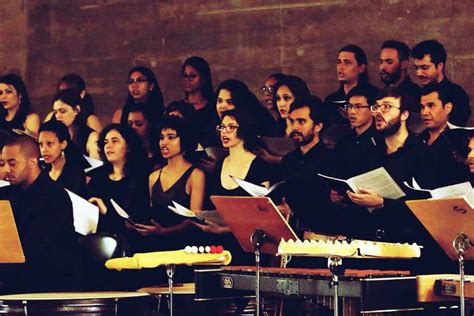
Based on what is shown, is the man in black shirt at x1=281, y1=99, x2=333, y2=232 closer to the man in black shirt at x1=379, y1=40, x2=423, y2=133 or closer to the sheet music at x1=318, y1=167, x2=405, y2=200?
the man in black shirt at x1=379, y1=40, x2=423, y2=133

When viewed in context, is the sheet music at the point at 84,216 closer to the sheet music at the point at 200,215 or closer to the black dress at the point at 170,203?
the black dress at the point at 170,203

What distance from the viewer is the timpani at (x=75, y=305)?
312 inches

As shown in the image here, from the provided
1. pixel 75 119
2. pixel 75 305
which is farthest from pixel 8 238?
pixel 75 119

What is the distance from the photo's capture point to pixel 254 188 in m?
10.1

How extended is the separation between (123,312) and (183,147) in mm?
3578

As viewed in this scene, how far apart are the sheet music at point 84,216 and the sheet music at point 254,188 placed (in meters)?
1.61

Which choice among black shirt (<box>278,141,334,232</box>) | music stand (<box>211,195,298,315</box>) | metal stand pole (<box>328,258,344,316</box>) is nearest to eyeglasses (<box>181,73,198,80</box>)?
black shirt (<box>278,141,334,232</box>)

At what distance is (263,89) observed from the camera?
1107 centimetres

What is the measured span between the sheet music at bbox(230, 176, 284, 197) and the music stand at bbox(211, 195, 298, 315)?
1489mm

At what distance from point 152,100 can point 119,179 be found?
78 centimetres

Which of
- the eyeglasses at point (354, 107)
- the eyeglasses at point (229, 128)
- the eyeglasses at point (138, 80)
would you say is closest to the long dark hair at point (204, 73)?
the eyeglasses at point (138, 80)

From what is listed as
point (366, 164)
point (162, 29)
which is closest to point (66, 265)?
point (366, 164)

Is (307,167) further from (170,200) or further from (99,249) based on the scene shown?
(99,249)

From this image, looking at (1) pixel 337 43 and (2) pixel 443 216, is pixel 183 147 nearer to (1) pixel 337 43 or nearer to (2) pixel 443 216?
(1) pixel 337 43
